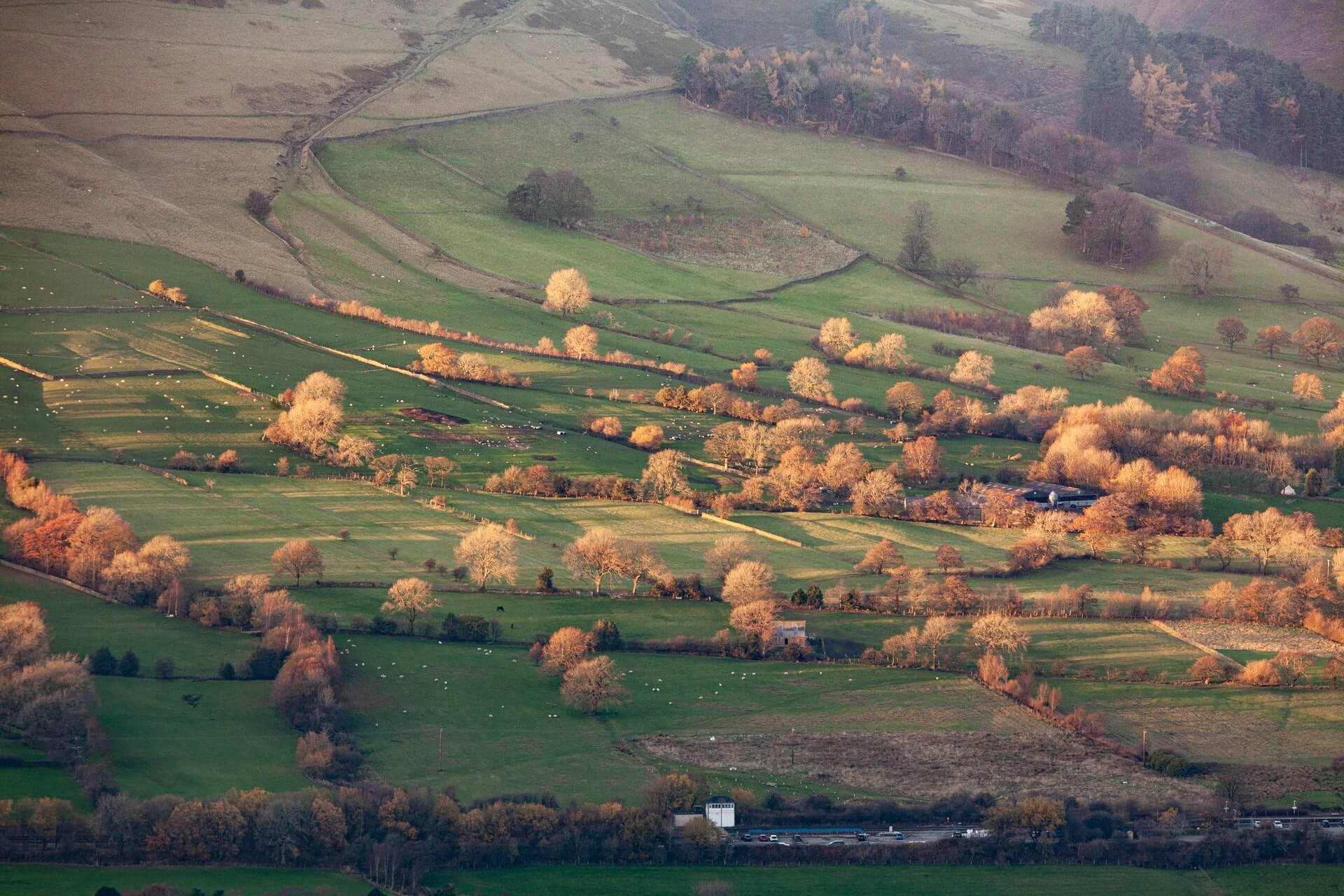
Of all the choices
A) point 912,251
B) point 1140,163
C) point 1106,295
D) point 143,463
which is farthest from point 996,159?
point 143,463

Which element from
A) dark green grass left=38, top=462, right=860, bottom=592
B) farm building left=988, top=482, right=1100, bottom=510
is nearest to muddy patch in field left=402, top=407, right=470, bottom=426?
dark green grass left=38, top=462, right=860, bottom=592

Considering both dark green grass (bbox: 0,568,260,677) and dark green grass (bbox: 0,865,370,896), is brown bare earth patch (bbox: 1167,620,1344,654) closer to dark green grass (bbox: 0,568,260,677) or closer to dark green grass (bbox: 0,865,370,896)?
dark green grass (bbox: 0,865,370,896)

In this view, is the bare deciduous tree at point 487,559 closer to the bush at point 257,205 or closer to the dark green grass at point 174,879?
the dark green grass at point 174,879

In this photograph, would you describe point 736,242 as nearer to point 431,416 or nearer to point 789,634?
point 431,416

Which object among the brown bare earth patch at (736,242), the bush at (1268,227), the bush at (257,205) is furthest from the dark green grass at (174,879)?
the bush at (1268,227)

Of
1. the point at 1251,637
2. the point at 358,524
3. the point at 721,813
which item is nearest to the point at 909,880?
the point at 721,813
